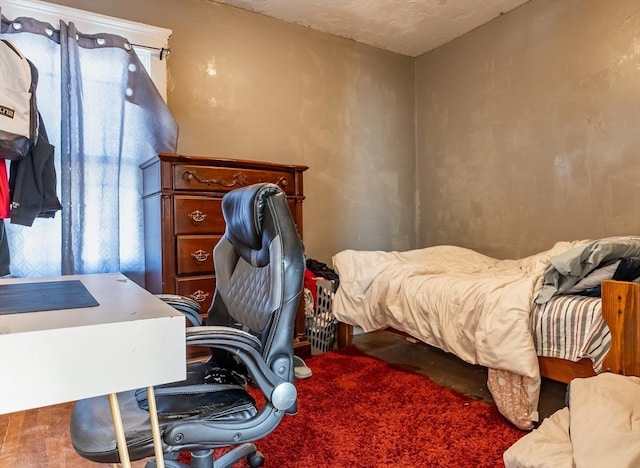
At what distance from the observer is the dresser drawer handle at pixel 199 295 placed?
7.45 feet

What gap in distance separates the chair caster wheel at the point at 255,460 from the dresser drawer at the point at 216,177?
1.39m

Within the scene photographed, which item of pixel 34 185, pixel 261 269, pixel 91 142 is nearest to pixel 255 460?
pixel 261 269

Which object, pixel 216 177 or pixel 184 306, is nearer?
pixel 184 306

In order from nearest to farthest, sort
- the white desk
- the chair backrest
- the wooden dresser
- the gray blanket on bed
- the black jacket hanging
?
the white desk, the chair backrest, the gray blanket on bed, the black jacket hanging, the wooden dresser

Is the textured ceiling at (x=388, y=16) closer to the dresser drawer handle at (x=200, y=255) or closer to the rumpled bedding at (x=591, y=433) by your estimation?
the dresser drawer handle at (x=200, y=255)

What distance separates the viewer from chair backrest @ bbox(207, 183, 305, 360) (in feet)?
3.76

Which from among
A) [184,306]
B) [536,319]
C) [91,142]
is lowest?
[536,319]

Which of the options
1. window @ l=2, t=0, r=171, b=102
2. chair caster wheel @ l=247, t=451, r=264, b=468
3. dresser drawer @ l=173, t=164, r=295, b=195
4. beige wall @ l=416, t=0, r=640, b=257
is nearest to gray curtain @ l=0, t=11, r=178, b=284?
window @ l=2, t=0, r=171, b=102

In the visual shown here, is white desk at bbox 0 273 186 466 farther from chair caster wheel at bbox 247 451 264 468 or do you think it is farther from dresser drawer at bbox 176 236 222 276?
dresser drawer at bbox 176 236 222 276

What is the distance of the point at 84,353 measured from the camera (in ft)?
2.12

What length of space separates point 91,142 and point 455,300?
220 centimetres

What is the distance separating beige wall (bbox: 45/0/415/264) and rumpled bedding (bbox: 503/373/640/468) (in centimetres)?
233

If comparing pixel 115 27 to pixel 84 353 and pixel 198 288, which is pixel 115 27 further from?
pixel 84 353

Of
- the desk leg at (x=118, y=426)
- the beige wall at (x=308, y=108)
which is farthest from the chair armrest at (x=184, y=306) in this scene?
the beige wall at (x=308, y=108)
